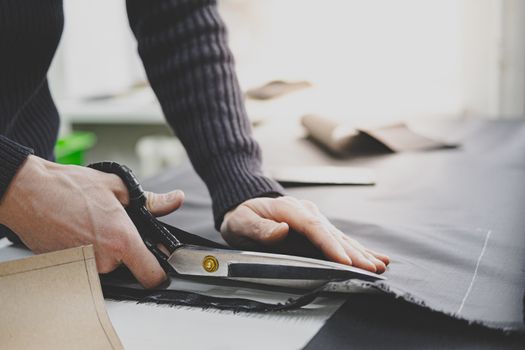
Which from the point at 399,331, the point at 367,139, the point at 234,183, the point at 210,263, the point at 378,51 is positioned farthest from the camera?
the point at 378,51

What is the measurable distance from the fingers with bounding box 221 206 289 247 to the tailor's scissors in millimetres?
55

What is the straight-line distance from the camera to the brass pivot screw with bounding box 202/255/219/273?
664 millimetres

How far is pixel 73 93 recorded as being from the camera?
2.43 m

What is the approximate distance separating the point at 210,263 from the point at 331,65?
167 cm

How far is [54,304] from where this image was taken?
1.91 feet

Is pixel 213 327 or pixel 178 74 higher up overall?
pixel 178 74

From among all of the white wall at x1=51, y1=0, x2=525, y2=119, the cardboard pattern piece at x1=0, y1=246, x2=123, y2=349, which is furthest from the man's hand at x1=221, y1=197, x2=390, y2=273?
the white wall at x1=51, y1=0, x2=525, y2=119

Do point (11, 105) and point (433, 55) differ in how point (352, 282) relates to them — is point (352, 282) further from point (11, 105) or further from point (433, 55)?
point (433, 55)

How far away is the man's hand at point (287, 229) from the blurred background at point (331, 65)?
102 centimetres

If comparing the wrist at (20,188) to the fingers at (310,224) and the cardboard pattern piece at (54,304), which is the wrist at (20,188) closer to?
the cardboard pattern piece at (54,304)

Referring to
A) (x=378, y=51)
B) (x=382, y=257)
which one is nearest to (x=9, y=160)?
(x=382, y=257)

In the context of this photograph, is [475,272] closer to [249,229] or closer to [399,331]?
[399,331]

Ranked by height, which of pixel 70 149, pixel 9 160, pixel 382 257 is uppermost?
pixel 9 160

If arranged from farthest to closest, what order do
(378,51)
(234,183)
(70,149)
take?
(378,51)
(70,149)
(234,183)
